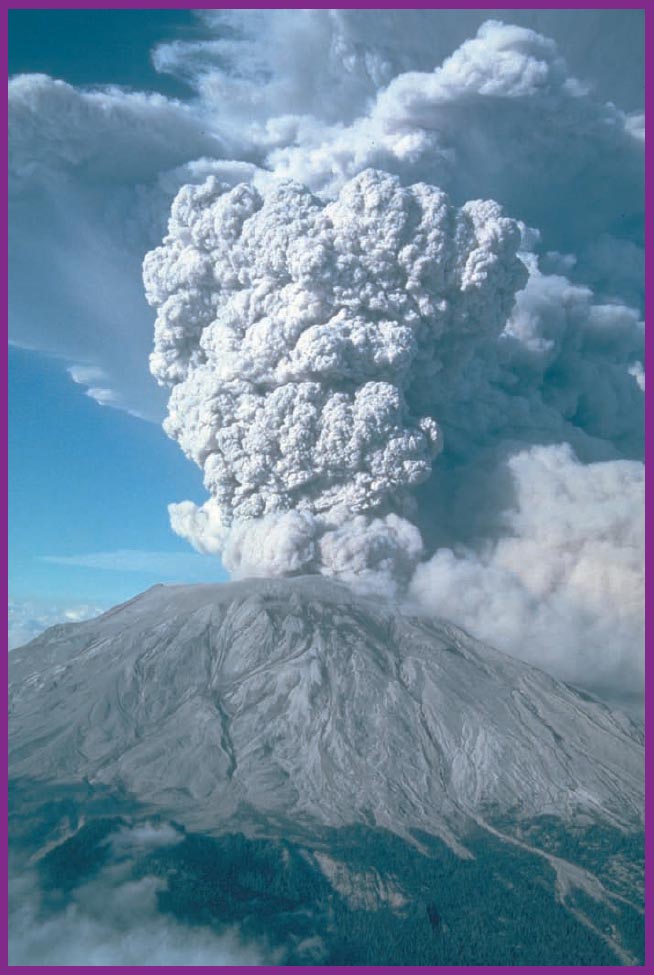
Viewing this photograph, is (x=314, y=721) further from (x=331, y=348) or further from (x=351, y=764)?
(x=331, y=348)

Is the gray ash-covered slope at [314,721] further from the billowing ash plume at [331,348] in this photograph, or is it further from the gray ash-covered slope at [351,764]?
the billowing ash plume at [331,348]

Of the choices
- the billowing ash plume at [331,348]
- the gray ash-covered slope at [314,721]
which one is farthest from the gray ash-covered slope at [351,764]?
the billowing ash plume at [331,348]

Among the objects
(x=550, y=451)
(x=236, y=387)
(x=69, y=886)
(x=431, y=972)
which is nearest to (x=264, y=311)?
(x=236, y=387)

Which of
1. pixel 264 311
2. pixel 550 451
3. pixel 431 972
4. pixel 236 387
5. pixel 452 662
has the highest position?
pixel 264 311

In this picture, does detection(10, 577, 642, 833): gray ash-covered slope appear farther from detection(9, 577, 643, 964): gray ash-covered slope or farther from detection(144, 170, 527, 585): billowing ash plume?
detection(144, 170, 527, 585): billowing ash plume

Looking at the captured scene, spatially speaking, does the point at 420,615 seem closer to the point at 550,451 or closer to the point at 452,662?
the point at 452,662


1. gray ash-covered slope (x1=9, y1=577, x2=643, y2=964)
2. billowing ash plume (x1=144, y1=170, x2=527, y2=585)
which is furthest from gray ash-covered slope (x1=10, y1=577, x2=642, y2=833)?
billowing ash plume (x1=144, y1=170, x2=527, y2=585)
